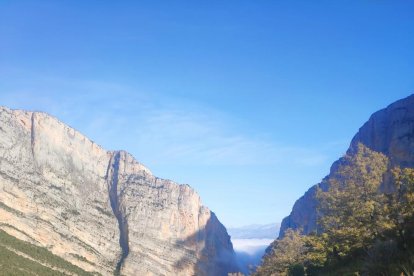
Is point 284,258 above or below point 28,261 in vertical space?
below

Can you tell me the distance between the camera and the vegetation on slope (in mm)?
136375

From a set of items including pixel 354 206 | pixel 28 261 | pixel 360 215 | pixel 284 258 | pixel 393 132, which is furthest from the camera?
Answer: pixel 393 132

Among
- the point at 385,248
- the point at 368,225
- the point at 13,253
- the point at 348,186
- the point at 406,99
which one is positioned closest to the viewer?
the point at 385,248

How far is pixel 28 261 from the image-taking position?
153m

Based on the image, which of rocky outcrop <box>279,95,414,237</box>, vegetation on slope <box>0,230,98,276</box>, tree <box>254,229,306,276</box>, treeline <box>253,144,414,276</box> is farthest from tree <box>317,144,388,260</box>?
vegetation on slope <box>0,230,98,276</box>

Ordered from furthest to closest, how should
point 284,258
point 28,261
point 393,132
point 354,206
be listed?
point 393,132, point 28,261, point 284,258, point 354,206

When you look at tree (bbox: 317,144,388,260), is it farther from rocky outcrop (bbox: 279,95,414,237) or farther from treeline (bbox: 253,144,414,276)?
rocky outcrop (bbox: 279,95,414,237)

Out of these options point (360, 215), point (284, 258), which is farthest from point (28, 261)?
point (360, 215)

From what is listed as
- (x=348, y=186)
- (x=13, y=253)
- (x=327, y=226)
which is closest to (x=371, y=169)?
(x=348, y=186)

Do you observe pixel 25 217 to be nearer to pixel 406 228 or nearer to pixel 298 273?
pixel 298 273

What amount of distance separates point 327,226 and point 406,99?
5203 inches

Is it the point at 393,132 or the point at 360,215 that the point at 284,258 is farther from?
the point at 393,132

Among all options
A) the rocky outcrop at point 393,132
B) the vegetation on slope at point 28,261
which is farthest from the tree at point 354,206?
the vegetation on slope at point 28,261

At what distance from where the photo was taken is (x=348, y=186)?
44.8 metres
